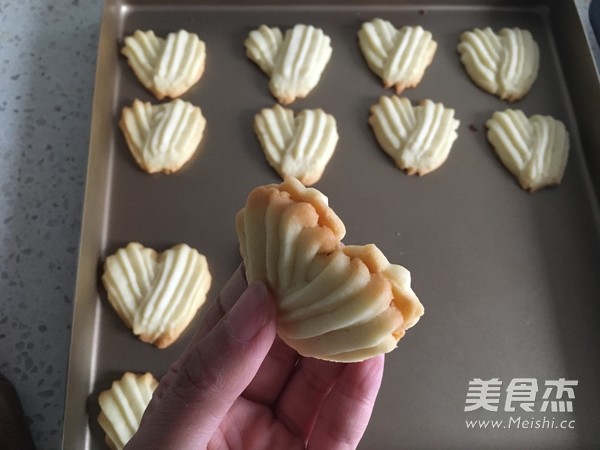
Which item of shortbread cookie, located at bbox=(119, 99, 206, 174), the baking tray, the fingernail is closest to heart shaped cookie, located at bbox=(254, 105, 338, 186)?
the baking tray

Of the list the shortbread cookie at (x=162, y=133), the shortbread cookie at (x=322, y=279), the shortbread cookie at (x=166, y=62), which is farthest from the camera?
the shortbread cookie at (x=166, y=62)

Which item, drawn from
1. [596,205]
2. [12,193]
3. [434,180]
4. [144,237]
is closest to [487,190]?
[434,180]

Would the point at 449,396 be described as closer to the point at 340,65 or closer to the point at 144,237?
the point at 144,237

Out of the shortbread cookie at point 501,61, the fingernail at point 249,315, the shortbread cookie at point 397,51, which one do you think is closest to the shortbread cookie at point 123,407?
the fingernail at point 249,315

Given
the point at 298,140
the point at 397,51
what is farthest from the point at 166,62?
the point at 397,51

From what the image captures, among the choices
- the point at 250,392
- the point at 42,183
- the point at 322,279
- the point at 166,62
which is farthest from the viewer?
the point at 166,62

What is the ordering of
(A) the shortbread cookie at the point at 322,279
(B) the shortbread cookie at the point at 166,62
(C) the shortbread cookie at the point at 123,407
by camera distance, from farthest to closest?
(B) the shortbread cookie at the point at 166,62 → (C) the shortbread cookie at the point at 123,407 → (A) the shortbread cookie at the point at 322,279

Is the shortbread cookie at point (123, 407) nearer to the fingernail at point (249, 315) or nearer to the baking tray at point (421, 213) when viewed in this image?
the baking tray at point (421, 213)

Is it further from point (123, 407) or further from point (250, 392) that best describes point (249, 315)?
point (123, 407)
